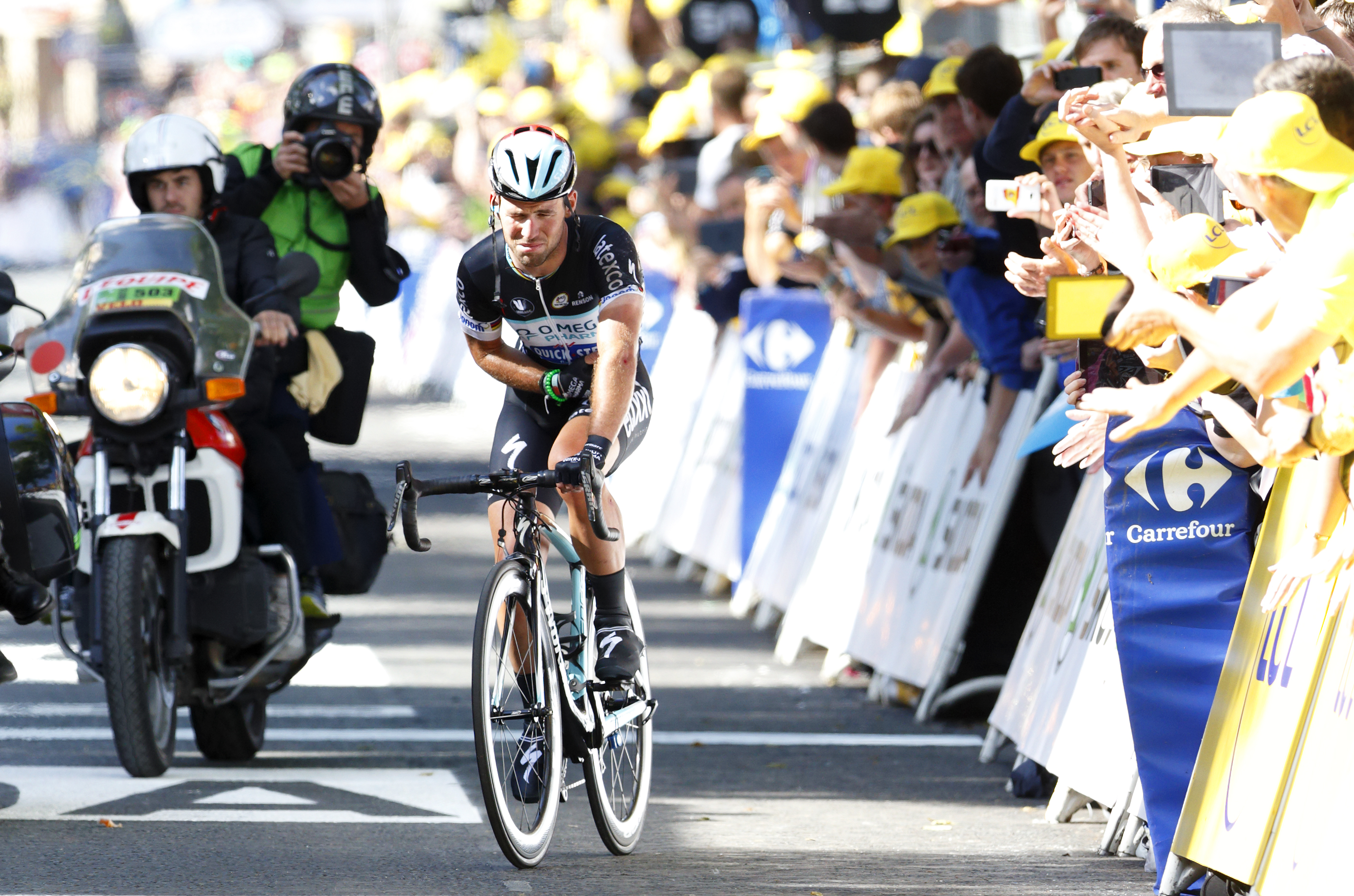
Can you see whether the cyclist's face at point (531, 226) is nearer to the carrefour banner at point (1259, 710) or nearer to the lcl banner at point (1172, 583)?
the lcl banner at point (1172, 583)

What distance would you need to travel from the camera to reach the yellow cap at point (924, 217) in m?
9.38

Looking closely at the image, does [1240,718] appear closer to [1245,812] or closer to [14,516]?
[1245,812]

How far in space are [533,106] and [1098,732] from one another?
59.4 feet

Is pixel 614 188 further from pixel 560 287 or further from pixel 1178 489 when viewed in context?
pixel 1178 489

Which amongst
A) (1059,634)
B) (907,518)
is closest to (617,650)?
(1059,634)

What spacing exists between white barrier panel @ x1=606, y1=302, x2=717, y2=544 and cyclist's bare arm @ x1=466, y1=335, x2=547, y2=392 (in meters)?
8.11

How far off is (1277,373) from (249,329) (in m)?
4.39

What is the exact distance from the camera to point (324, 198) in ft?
29.7

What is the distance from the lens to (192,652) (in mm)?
7855

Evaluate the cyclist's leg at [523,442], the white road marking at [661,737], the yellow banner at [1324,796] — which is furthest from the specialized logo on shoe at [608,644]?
the yellow banner at [1324,796]

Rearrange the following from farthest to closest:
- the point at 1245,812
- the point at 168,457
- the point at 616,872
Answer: the point at 168,457 < the point at 616,872 < the point at 1245,812

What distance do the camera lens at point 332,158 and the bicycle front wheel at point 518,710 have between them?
2.95 m

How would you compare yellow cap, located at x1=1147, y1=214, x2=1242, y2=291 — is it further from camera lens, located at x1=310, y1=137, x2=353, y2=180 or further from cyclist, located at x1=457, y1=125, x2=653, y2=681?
camera lens, located at x1=310, y1=137, x2=353, y2=180

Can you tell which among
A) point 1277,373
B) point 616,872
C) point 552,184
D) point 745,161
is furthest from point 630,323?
point 745,161
